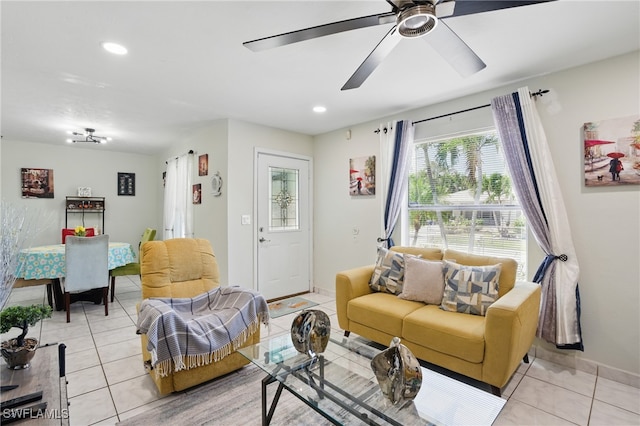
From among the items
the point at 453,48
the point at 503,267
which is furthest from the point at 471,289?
the point at 453,48

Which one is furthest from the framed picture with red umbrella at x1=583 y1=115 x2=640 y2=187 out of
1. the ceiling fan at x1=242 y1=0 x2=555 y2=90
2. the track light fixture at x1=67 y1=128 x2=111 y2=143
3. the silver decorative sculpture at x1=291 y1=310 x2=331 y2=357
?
the track light fixture at x1=67 y1=128 x2=111 y2=143

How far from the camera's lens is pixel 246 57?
7.95 ft

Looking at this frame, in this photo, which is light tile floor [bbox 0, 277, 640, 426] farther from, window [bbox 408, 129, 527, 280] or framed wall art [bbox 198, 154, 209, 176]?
framed wall art [bbox 198, 154, 209, 176]

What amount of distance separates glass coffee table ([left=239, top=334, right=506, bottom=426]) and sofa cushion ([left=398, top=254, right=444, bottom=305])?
0.96 m

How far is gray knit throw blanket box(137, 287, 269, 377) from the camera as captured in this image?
1.98 metres

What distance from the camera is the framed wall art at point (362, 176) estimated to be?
13.4 ft

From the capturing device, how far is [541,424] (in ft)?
6.20

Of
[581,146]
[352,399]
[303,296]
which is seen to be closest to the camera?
[352,399]

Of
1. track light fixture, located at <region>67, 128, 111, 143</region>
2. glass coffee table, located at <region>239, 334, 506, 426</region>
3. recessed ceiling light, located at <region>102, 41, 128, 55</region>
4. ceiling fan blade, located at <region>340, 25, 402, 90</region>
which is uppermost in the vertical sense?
track light fixture, located at <region>67, 128, 111, 143</region>

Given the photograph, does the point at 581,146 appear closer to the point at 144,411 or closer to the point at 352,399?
the point at 352,399

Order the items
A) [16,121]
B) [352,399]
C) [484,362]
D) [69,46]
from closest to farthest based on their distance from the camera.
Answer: [352,399] → [484,362] → [69,46] → [16,121]

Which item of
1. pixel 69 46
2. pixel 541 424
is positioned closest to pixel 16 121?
pixel 69 46

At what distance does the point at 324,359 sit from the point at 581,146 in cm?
262

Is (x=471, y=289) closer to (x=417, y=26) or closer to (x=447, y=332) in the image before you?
(x=447, y=332)
